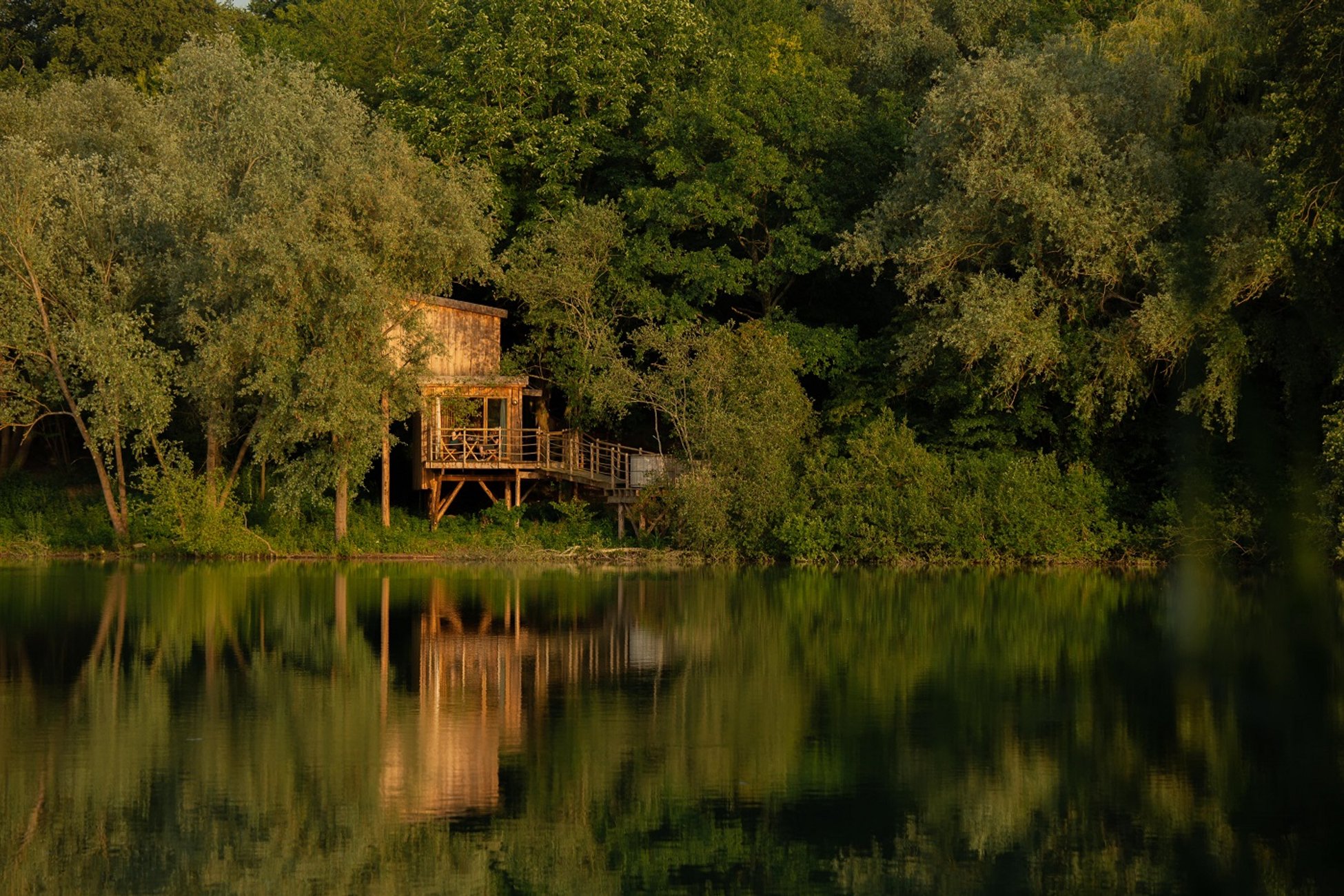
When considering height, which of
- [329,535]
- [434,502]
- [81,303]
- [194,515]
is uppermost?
[81,303]

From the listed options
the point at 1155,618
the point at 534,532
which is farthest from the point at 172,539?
the point at 1155,618

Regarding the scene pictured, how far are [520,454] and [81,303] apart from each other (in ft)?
37.0

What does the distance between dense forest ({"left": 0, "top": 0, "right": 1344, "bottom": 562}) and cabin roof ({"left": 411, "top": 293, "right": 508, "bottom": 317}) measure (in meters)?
0.55

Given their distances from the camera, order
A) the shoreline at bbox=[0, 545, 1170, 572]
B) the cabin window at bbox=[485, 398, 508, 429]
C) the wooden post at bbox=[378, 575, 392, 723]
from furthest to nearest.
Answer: the cabin window at bbox=[485, 398, 508, 429] → the shoreline at bbox=[0, 545, 1170, 572] → the wooden post at bbox=[378, 575, 392, 723]

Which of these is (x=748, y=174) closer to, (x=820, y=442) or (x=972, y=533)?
(x=820, y=442)

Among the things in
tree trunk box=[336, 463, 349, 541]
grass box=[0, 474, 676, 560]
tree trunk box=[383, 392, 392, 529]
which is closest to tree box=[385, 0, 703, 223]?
tree trunk box=[383, 392, 392, 529]

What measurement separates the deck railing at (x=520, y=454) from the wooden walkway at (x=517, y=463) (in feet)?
0.06

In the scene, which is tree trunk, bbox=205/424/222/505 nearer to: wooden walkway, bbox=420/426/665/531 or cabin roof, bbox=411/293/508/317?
wooden walkway, bbox=420/426/665/531

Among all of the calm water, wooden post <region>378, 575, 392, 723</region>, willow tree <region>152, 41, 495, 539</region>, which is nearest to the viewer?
the calm water

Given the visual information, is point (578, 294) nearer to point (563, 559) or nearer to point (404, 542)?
point (563, 559)

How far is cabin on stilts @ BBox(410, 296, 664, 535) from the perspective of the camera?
43.2 m

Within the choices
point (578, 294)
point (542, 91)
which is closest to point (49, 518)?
point (578, 294)

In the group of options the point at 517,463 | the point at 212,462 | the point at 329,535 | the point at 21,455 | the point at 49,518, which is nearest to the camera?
the point at 212,462

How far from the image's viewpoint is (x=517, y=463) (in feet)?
142
